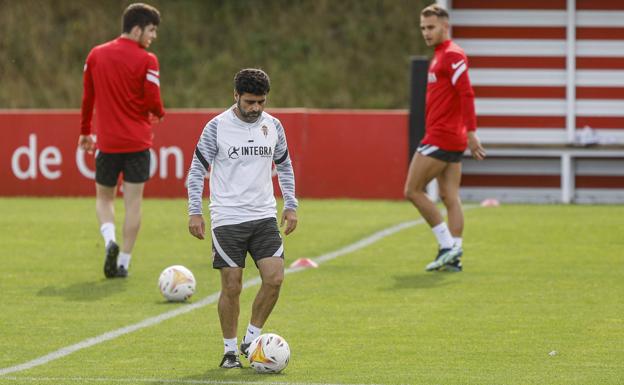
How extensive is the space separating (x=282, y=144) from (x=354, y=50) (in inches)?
916

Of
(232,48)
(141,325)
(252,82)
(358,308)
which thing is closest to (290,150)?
(358,308)

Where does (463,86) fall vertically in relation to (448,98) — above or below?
above

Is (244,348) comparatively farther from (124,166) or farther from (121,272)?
(124,166)

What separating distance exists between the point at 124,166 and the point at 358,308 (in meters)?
2.81

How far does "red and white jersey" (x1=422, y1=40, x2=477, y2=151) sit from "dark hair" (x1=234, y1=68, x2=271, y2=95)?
4813mm

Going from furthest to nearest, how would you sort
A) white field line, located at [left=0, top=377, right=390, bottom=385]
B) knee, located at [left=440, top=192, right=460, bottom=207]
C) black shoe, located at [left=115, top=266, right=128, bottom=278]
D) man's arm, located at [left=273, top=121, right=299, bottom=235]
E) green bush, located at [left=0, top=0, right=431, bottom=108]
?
green bush, located at [left=0, top=0, right=431, bottom=108] < knee, located at [left=440, top=192, right=460, bottom=207] < black shoe, located at [left=115, top=266, right=128, bottom=278] < man's arm, located at [left=273, top=121, right=299, bottom=235] < white field line, located at [left=0, top=377, right=390, bottom=385]

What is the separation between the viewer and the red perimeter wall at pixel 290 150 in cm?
2162

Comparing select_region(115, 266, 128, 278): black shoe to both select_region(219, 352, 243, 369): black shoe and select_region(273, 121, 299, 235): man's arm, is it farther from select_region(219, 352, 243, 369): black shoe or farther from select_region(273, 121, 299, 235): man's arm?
select_region(219, 352, 243, 369): black shoe

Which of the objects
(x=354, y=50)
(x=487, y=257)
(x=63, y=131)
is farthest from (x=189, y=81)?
(x=487, y=257)

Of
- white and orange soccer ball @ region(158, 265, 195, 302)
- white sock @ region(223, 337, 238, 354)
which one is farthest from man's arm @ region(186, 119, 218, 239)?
white and orange soccer ball @ region(158, 265, 195, 302)

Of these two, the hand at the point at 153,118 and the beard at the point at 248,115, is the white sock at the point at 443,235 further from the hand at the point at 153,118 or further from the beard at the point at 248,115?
the beard at the point at 248,115

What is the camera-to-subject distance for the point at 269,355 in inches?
322

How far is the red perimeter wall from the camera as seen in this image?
21.6 meters

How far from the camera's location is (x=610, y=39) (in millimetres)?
22172
